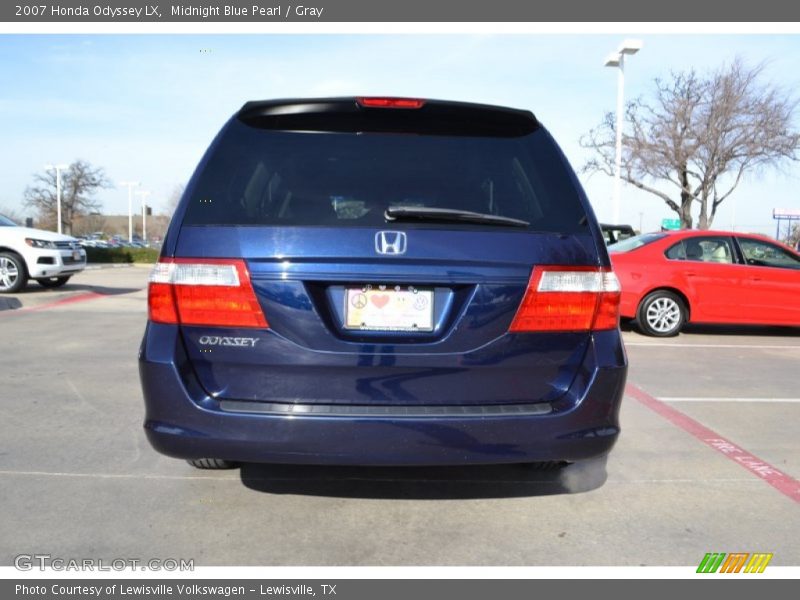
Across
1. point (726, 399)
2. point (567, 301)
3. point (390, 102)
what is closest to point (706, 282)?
point (726, 399)

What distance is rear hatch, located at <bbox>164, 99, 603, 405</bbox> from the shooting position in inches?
101

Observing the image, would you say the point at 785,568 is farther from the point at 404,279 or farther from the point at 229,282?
the point at 229,282

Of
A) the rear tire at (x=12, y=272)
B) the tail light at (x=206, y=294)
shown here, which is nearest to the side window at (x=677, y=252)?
the tail light at (x=206, y=294)

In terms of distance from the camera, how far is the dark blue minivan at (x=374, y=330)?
8.39ft

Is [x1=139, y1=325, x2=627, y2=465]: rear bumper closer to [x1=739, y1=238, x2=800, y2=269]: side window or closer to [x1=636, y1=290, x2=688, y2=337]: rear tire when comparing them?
[x1=636, y1=290, x2=688, y2=337]: rear tire

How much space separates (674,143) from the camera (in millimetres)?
25094

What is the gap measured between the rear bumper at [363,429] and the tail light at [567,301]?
99 mm

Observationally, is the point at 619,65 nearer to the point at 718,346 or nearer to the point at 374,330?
the point at 718,346

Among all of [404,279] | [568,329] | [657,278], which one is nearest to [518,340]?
[568,329]

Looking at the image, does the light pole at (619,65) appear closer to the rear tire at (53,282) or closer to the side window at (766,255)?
the side window at (766,255)

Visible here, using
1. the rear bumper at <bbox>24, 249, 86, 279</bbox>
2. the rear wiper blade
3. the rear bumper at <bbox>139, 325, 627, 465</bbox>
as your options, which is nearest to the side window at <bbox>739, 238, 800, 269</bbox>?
the rear bumper at <bbox>139, 325, 627, 465</bbox>

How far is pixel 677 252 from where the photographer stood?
345 inches

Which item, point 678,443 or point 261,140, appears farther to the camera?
point 678,443

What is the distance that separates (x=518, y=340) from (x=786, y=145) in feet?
80.5
